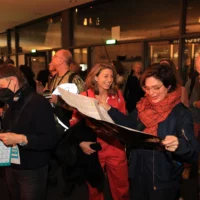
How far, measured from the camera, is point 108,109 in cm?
169

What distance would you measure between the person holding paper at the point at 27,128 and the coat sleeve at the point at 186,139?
0.87m

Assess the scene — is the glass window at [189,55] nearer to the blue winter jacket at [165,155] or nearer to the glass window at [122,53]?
the glass window at [122,53]

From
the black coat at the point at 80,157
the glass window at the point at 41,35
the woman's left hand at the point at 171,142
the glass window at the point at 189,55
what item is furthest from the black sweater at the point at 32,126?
the glass window at the point at 41,35

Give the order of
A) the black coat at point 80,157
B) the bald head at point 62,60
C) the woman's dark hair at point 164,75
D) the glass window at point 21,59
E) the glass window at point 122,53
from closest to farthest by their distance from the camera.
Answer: the woman's dark hair at point 164,75 < the black coat at point 80,157 < the bald head at point 62,60 < the glass window at point 122,53 < the glass window at point 21,59

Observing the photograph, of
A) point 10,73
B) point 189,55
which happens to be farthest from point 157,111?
point 189,55

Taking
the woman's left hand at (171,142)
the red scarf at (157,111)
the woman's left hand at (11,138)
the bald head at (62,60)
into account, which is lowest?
the woman's left hand at (11,138)

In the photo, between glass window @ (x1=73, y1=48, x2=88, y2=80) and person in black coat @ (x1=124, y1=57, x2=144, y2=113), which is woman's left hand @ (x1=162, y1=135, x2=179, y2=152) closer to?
person in black coat @ (x1=124, y1=57, x2=144, y2=113)

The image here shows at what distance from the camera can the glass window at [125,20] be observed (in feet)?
17.1

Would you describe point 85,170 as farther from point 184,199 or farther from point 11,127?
point 184,199

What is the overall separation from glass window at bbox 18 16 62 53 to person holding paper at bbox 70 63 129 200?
6474 millimetres

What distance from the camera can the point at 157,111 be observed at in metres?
1.51

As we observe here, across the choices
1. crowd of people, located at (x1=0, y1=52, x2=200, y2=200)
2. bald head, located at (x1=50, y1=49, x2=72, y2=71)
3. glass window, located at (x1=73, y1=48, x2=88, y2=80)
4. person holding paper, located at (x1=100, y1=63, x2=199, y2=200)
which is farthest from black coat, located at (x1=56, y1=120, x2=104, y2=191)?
glass window, located at (x1=73, y1=48, x2=88, y2=80)

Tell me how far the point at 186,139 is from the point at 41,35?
352 inches

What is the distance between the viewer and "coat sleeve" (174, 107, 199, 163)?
121cm
